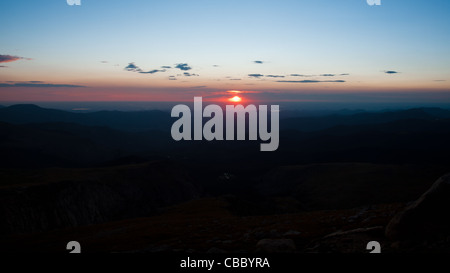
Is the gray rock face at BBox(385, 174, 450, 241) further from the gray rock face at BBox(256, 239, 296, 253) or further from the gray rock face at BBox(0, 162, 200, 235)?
the gray rock face at BBox(0, 162, 200, 235)

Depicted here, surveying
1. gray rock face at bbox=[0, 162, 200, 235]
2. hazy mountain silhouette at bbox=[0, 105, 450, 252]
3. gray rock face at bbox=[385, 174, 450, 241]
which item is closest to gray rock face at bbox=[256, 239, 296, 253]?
hazy mountain silhouette at bbox=[0, 105, 450, 252]

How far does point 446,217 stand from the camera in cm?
1486

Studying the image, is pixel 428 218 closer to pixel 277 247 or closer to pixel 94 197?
pixel 277 247

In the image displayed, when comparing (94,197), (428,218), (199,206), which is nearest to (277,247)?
(428,218)

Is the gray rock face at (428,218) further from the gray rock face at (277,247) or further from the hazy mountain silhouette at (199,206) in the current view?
the gray rock face at (277,247)

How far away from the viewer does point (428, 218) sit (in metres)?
15.1

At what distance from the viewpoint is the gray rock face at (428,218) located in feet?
48.3

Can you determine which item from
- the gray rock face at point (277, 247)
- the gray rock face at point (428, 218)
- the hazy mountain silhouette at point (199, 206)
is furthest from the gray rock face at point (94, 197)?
the gray rock face at point (428, 218)

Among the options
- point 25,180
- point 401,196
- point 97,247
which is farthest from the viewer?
point 401,196

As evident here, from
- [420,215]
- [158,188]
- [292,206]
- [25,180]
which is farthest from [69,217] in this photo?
[420,215]

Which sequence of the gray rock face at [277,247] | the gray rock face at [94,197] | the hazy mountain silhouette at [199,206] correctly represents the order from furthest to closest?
the gray rock face at [94,197] < the hazy mountain silhouette at [199,206] < the gray rock face at [277,247]

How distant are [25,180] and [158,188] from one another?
2056 inches
